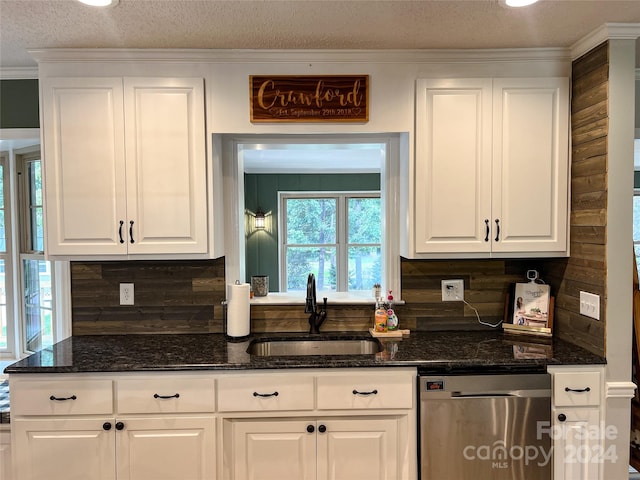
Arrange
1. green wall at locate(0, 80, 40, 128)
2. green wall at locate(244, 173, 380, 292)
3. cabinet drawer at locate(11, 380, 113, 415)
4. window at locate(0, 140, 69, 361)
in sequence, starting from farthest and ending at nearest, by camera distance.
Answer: green wall at locate(244, 173, 380, 292) < window at locate(0, 140, 69, 361) < green wall at locate(0, 80, 40, 128) < cabinet drawer at locate(11, 380, 113, 415)

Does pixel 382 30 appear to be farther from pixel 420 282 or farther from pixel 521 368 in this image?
pixel 521 368

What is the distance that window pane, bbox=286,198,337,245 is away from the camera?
6090 millimetres

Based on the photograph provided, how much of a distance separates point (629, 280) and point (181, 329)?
2.29 m

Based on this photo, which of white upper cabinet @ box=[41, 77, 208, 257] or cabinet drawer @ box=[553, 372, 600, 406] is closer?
cabinet drawer @ box=[553, 372, 600, 406]

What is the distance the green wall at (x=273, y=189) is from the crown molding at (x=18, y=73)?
12.4ft

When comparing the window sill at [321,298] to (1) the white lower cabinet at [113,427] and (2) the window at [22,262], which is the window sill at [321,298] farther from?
(2) the window at [22,262]

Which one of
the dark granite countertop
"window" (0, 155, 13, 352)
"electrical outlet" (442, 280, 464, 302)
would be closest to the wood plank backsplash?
"electrical outlet" (442, 280, 464, 302)

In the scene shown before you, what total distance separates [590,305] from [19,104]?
320 cm

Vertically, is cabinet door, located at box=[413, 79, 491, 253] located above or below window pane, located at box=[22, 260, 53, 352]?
above

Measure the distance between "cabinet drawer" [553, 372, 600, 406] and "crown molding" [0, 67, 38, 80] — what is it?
123 inches

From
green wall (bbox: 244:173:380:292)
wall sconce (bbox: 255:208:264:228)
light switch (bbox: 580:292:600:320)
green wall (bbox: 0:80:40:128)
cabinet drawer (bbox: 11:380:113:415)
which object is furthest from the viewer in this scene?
green wall (bbox: 244:173:380:292)

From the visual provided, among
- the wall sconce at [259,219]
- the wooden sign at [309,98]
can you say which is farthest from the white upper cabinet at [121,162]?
the wall sconce at [259,219]

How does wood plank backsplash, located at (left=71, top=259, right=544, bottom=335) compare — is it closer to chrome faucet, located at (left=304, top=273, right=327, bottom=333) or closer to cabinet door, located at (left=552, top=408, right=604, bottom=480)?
chrome faucet, located at (left=304, top=273, right=327, bottom=333)

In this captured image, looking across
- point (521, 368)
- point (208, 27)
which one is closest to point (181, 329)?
point (208, 27)
